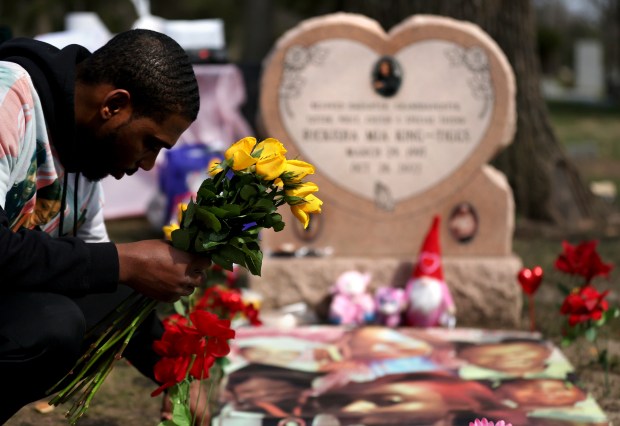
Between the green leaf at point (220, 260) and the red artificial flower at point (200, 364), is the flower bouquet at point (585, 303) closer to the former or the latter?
the red artificial flower at point (200, 364)

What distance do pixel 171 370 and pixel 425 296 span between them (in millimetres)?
2111

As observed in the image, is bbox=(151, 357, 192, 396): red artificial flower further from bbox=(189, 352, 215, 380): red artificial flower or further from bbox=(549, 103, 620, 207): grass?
bbox=(549, 103, 620, 207): grass

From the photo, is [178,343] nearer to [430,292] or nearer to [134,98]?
[134,98]

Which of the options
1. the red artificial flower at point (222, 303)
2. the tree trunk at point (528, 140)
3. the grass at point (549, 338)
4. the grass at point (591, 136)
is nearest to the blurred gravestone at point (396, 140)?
the grass at point (549, 338)

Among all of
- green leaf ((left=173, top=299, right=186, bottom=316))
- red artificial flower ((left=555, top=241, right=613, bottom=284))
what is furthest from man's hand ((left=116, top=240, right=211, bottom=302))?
red artificial flower ((left=555, top=241, right=613, bottom=284))

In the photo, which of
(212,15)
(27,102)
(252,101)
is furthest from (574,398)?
(212,15)

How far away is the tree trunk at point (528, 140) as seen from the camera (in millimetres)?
6938

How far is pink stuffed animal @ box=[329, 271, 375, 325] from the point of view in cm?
465

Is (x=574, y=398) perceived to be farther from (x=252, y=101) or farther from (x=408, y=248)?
(x=252, y=101)

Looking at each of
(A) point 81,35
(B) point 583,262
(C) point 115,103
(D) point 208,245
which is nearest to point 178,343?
(D) point 208,245

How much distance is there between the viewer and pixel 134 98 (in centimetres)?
239

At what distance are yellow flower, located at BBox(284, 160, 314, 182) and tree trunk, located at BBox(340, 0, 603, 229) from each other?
4.64m

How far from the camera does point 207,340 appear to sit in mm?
2611

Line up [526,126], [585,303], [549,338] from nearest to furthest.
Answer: [585,303] → [549,338] → [526,126]
